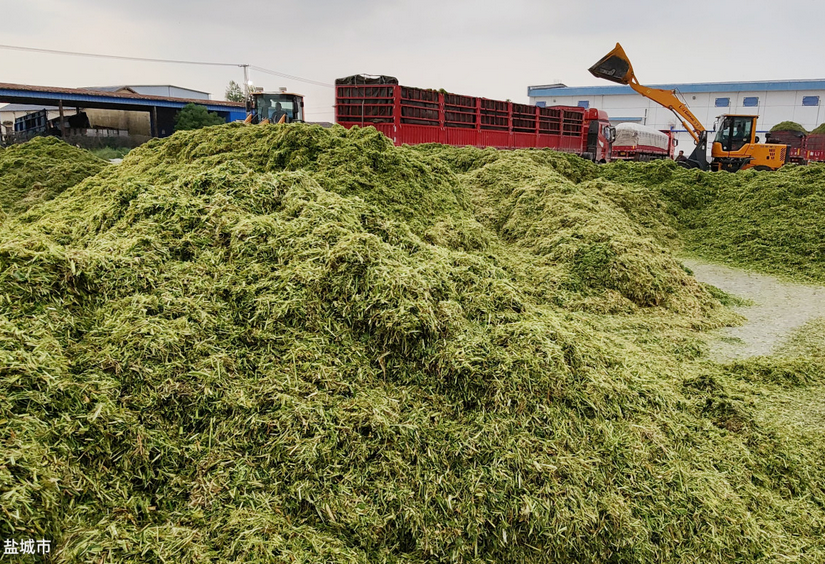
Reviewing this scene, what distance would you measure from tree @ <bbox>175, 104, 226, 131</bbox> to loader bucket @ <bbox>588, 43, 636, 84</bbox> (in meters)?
22.6

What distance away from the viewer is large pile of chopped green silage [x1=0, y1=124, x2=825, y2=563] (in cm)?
226

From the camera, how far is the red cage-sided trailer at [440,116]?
527 inches

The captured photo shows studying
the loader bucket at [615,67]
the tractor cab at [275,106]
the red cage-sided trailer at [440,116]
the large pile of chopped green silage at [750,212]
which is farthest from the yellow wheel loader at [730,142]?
the tractor cab at [275,106]

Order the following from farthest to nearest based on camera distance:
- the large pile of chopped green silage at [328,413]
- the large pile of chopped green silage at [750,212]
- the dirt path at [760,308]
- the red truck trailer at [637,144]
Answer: the red truck trailer at [637,144] → the large pile of chopped green silage at [750,212] → the dirt path at [760,308] → the large pile of chopped green silage at [328,413]

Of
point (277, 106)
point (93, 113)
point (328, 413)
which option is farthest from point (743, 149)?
point (93, 113)

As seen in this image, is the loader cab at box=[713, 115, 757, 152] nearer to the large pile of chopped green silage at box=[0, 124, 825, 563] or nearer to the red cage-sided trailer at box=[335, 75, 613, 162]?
the red cage-sided trailer at box=[335, 75, 613, 162]

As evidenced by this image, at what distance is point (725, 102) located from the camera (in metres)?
47.7

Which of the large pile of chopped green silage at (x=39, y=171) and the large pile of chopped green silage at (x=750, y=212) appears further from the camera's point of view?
the large pile of chopped green silage at (x=750, y=212)

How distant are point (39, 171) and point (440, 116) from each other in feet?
30.3

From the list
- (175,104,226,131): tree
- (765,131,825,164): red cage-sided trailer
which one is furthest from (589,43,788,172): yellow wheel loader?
A: (175,104,226,131): tree

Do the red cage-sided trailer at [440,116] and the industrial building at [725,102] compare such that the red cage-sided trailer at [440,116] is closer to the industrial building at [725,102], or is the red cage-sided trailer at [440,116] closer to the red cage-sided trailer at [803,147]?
the red cage-sided trailer at [803,147]

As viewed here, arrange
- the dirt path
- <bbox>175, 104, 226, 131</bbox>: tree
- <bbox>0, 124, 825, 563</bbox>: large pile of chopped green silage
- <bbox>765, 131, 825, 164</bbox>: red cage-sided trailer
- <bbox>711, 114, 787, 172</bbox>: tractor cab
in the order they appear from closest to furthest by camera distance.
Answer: <bbox>0, 124, 825, 563</bbox>: large pile of chopped green silage
the dirt path
<bbox>711, 114, 787, 172</bbox>: tractor cab
<bbox>765, 131, 825, 164</bbox>: red cage-sided trailer
<bbox>175, 104, 226, 131</bbox>: tree

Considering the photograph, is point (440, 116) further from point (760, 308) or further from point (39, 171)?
point (760, 308)

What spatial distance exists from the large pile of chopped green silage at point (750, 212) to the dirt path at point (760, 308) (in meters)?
0.65
